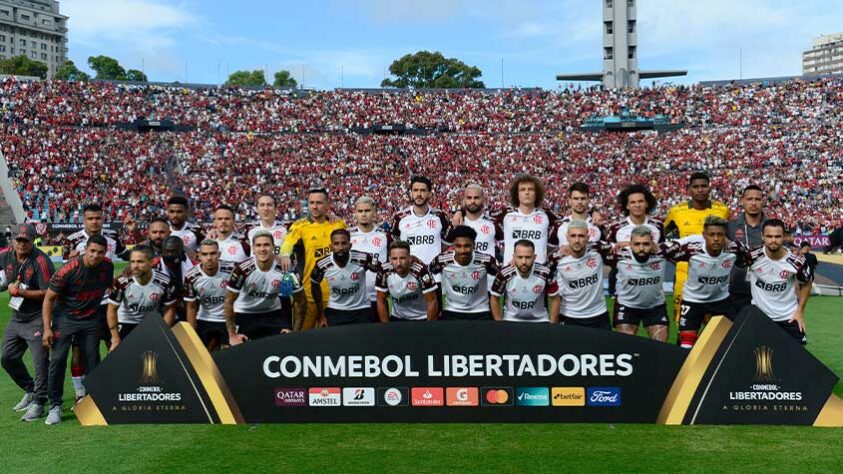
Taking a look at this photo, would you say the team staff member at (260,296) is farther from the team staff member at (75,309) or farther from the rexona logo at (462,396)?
the rexona logo at (462,396)

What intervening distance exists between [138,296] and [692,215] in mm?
6305

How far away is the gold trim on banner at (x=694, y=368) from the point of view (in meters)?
6.81

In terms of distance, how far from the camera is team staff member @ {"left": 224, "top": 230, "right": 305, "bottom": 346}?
7.87m

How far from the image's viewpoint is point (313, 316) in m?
8.79

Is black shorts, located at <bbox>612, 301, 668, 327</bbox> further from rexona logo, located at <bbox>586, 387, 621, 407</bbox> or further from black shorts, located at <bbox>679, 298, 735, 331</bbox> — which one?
rexona logo, located at <bbox>586, 387, 621, 407</bbox>

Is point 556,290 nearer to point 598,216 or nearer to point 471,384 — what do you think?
point 471,384

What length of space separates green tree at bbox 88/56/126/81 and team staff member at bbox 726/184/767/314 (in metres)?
107

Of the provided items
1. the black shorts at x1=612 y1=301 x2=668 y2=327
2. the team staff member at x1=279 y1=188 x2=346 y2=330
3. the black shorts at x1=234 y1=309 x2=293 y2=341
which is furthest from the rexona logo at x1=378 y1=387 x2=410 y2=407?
the black shorts at x1=612 y1=301 x2=668 y2=327

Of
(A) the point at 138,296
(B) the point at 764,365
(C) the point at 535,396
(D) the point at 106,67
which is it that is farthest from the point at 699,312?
(D) the point at 106,67

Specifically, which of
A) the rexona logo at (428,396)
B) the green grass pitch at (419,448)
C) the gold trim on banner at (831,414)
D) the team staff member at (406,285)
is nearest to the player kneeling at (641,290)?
the green grass pitch at (419,448)

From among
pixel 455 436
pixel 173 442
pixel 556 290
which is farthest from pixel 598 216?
pixel 173 442

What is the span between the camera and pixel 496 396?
23.0ft

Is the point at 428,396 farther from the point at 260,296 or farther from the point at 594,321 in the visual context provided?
the point at 260,296

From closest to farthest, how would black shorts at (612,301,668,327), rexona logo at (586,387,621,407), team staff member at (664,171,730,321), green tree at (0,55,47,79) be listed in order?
rexona logo at (586,387,621,407) → black shorts at (612,301,668,327) → team staff member at (664,171,730,321) → green tree at (0,55,47,79)
